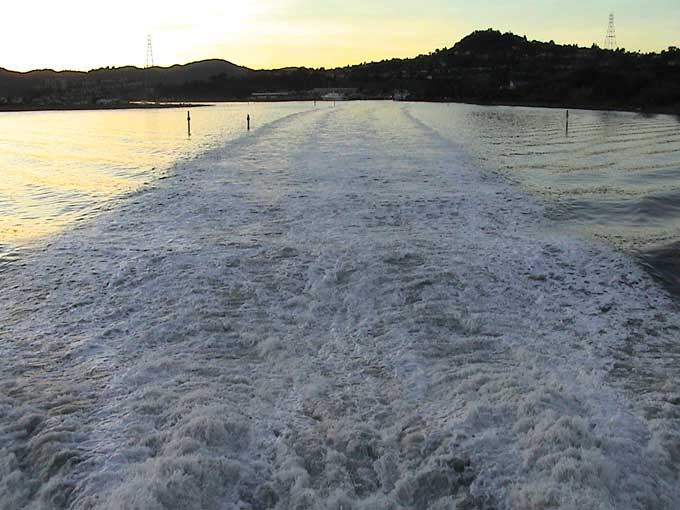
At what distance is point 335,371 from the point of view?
4992 mm

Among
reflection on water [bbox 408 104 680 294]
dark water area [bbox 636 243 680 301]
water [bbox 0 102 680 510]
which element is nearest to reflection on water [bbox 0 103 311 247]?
water [bbox 0 102 680 510]

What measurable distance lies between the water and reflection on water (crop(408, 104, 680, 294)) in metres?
1.29

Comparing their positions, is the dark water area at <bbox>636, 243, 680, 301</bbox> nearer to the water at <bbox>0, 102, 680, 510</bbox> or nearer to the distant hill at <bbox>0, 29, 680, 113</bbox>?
the water at <bbox>0, 102, 680, 510</bbox>

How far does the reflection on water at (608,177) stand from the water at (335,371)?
1.29m

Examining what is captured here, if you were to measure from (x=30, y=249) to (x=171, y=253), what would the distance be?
95.4 inches

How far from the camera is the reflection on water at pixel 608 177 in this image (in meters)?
10.2

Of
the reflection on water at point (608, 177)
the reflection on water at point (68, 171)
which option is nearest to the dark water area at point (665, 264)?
the reflection on water at point (608, 177)

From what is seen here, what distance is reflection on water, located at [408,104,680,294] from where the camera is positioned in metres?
10.2

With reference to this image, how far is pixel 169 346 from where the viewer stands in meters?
5.46

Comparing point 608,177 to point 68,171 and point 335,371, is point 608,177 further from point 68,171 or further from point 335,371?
point 68,171

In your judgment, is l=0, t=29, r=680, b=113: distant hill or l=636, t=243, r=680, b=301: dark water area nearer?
l=636, t=243, r=680, b=301: dark water area

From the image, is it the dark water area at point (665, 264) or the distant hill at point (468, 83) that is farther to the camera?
the distant hill at point (468, 83)

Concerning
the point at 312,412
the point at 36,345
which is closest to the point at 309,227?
the point at 36,345

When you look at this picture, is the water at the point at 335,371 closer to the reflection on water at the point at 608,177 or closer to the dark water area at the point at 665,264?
the dark water area at the point at 665,264
